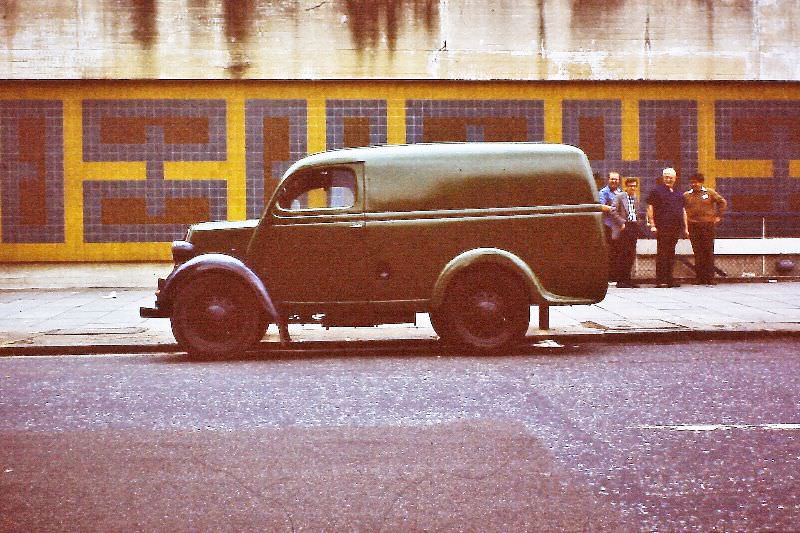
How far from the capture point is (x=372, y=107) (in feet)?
59.9

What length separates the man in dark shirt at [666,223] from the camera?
54.5ft

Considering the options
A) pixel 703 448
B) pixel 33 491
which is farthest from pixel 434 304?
pixel 33 491

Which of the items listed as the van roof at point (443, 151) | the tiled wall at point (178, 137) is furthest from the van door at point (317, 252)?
the tiled wall at point (178, 137)

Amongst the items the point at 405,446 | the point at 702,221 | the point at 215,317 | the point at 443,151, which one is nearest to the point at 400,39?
the point at 702,221

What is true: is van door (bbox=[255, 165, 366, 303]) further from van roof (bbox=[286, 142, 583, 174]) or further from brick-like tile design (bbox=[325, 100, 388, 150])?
brick-like tile design (bbox=[325, 100, 388, 150])

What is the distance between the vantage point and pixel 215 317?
31.7 feet

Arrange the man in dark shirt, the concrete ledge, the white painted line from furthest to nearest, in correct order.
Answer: the concrete ledge → the man in dark shirt → the white painted line

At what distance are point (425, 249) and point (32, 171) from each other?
10851 mm

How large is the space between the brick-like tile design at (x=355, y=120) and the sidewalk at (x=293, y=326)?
12.8 feet

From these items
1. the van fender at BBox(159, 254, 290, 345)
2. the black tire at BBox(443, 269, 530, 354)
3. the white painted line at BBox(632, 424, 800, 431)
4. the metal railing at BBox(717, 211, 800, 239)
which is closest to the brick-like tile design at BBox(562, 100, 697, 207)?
the metal railing at BBox(717, 211, 800, 239)

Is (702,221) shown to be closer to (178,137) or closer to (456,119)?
(456,119)

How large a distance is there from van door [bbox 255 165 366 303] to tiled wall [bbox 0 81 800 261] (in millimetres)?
8143

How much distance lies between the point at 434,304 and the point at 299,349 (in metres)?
1.61

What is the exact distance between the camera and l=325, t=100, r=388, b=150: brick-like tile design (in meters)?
18.2
